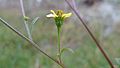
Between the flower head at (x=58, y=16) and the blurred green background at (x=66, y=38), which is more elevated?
the flower head at (x=58, y=16)

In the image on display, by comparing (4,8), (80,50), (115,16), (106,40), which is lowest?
(4,8)

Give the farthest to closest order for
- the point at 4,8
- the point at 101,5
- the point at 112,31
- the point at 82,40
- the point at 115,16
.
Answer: the point at 4,8 < the point at 101,5 < the point at 115,16 < the point at 112,31 < the point at 82,40

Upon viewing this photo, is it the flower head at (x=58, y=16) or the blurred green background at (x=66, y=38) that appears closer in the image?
the flower head at (x=58, y=16)

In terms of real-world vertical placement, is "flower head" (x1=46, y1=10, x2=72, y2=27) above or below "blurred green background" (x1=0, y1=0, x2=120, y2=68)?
above

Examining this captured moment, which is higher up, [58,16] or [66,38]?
[58,16]

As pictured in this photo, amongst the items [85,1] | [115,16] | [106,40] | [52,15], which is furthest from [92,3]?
[52,15]

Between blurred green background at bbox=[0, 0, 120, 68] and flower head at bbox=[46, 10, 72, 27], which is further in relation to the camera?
blurred green background at bbox=[0, 0, 120, 68]

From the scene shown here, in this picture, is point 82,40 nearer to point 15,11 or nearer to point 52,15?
point 15,11

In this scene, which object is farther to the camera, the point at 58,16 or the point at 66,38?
the point at 66,38
